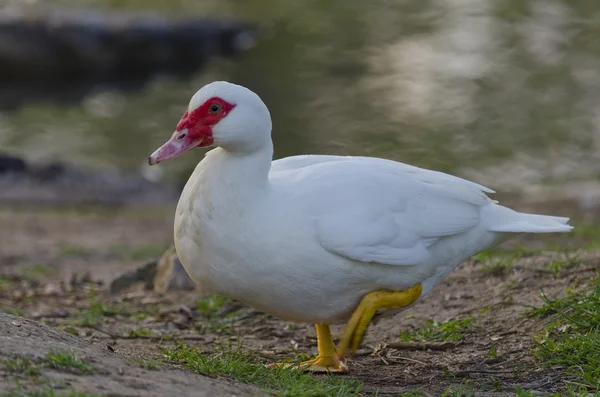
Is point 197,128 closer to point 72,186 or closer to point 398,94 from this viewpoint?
point 72,186

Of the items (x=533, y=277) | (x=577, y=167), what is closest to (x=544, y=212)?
(x=577, y=167)

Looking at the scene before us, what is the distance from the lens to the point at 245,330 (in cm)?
524

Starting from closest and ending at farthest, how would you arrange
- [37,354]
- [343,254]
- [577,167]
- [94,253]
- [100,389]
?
[100,389], [37,354], [343,254], [94,253], [577,167]

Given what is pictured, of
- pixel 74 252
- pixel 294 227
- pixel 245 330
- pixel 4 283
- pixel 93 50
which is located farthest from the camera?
pixel 93 50

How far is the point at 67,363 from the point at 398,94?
35.4 feet

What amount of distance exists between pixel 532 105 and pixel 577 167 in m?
2.05

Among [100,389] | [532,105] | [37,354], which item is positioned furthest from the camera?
[532,105]

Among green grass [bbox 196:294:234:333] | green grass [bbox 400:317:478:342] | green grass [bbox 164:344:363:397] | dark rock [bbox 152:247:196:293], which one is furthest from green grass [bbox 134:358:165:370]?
dark rock [bbox 152:247:196:293]

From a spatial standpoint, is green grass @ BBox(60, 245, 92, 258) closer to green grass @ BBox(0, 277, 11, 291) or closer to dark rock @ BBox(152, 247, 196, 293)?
green grass @ BBox(0, 277, 11, 291)


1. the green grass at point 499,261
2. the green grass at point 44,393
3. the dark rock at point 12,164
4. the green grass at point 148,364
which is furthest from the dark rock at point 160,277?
the dark rock at point 12,164

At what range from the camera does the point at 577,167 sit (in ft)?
36.7

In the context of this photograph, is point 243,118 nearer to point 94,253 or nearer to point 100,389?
point 100,389

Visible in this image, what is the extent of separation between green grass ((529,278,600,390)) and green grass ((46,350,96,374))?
78.7 inches

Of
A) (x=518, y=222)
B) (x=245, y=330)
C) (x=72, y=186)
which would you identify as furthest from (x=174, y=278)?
(x=72, y=186)
